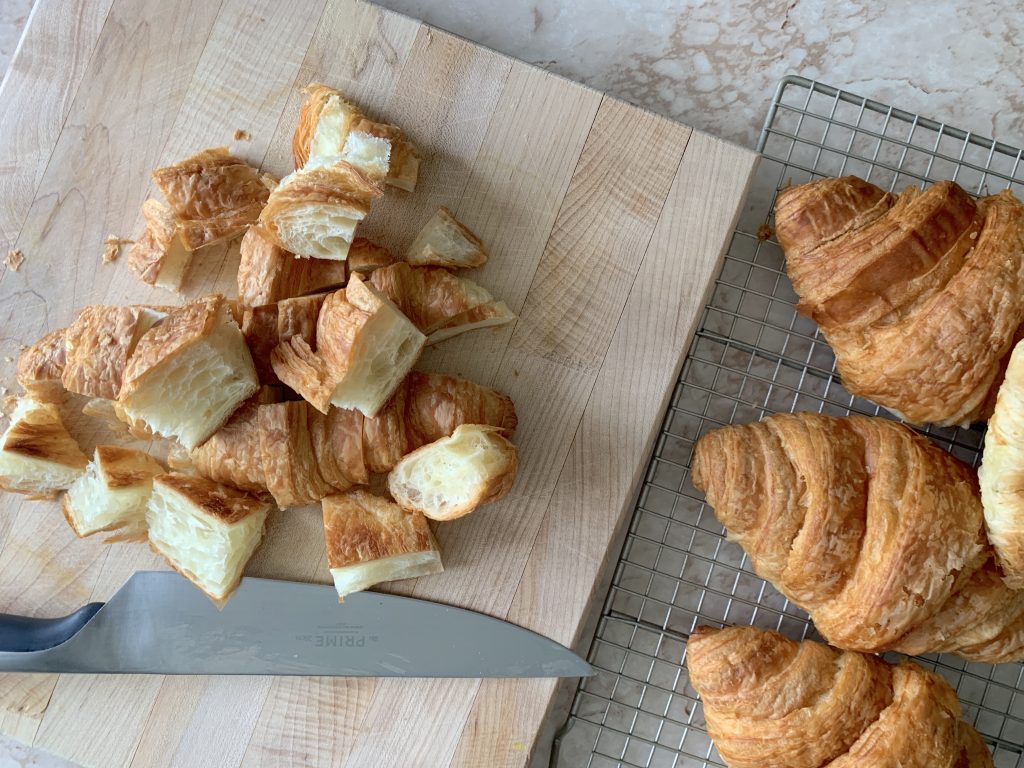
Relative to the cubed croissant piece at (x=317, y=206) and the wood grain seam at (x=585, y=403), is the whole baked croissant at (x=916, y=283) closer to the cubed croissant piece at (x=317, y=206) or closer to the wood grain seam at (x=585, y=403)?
the wood grain seam at (x=585, y=403)

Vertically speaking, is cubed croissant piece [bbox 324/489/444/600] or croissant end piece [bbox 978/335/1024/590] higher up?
croissant end piece [bbox 978/335/1024/590]

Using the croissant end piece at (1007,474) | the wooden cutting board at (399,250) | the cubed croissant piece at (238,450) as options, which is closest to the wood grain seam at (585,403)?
the wooden cutting board at (399,250)

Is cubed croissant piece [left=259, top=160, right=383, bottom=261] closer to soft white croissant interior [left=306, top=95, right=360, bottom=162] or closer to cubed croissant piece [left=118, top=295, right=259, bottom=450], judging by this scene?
soft white croissant interior [left=306, top=95, right=360, bottom=162]

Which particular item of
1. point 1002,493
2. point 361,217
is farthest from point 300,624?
point 1002,493

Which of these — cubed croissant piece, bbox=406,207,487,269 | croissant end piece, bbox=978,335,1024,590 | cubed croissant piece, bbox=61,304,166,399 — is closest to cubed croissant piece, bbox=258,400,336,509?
cubed croissant piece, bbox=61,304,166,399

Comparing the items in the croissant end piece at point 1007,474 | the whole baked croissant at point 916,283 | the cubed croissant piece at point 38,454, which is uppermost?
the whole baked croissant at point 916,283

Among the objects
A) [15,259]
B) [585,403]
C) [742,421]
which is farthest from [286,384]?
[742,421]
